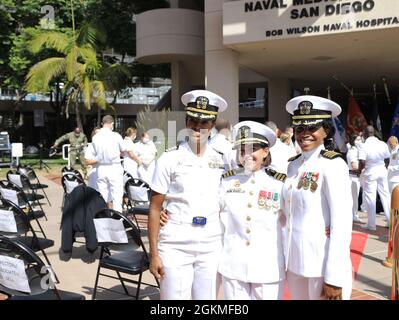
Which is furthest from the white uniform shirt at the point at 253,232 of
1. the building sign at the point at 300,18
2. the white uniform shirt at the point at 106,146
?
the building sign at the point at 300,18

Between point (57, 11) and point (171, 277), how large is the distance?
24.8 meters

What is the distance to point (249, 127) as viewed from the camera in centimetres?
277

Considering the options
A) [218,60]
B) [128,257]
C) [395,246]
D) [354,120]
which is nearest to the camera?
[395,246]

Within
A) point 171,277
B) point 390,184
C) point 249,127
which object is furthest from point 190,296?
point 390,184

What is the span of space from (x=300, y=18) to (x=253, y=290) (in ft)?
35.6

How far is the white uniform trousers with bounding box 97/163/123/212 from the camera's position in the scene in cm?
738

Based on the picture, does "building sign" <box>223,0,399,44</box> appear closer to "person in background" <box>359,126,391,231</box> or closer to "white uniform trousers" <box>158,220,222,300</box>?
"person in background" <box>359,126,391,231</box>

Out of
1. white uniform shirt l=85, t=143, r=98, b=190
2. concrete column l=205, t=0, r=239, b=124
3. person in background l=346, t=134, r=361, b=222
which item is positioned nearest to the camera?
white uniform shirt l=85, t=143, r=98, b=190

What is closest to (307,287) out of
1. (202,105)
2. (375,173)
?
(202,105)

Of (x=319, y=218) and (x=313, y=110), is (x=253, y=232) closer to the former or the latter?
(x=319, y=218)

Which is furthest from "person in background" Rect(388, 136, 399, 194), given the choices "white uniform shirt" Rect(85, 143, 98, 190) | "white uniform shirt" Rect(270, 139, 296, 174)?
"white uniform shirt" Rect(85, 143, 98, 190)

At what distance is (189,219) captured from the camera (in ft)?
9.19

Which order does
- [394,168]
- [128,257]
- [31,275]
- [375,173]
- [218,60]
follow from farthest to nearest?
[218,60], [375,173], [394,168], [128,257], [31,275]

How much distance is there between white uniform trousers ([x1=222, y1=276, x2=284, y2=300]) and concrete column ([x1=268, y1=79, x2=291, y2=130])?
17021 millimetres
